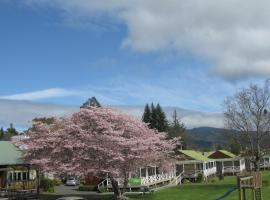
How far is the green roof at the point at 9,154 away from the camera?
1929 inches

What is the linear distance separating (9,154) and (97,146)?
1292cm

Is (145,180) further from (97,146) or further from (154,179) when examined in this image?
(97,146)

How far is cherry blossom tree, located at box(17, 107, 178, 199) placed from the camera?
4222 cm

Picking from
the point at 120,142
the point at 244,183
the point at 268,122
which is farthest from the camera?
the point at 268,122

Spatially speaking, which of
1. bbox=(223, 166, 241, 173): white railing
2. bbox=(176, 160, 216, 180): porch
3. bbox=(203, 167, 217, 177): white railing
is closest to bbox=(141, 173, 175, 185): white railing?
bbox=(176, 160, 216, 180): porch

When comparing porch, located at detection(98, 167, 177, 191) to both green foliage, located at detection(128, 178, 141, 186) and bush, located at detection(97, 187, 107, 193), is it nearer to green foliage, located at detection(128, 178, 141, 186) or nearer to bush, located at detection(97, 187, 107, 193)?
green foliage, located at detection(128, 178, 141, 186)

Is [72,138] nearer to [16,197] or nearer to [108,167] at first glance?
[108,167]

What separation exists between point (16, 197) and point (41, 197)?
3787 millimetres

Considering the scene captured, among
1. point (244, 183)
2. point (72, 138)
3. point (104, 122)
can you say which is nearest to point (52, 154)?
point (72, 138)

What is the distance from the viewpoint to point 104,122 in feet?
142

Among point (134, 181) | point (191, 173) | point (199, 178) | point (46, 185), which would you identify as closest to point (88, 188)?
point (46, 185)

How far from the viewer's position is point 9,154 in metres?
50.8

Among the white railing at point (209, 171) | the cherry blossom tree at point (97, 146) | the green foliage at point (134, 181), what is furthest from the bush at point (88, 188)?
the white railing at point (209, 171)

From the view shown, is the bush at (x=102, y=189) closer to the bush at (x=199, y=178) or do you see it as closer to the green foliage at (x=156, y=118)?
the bush at (x=199, y=178)
